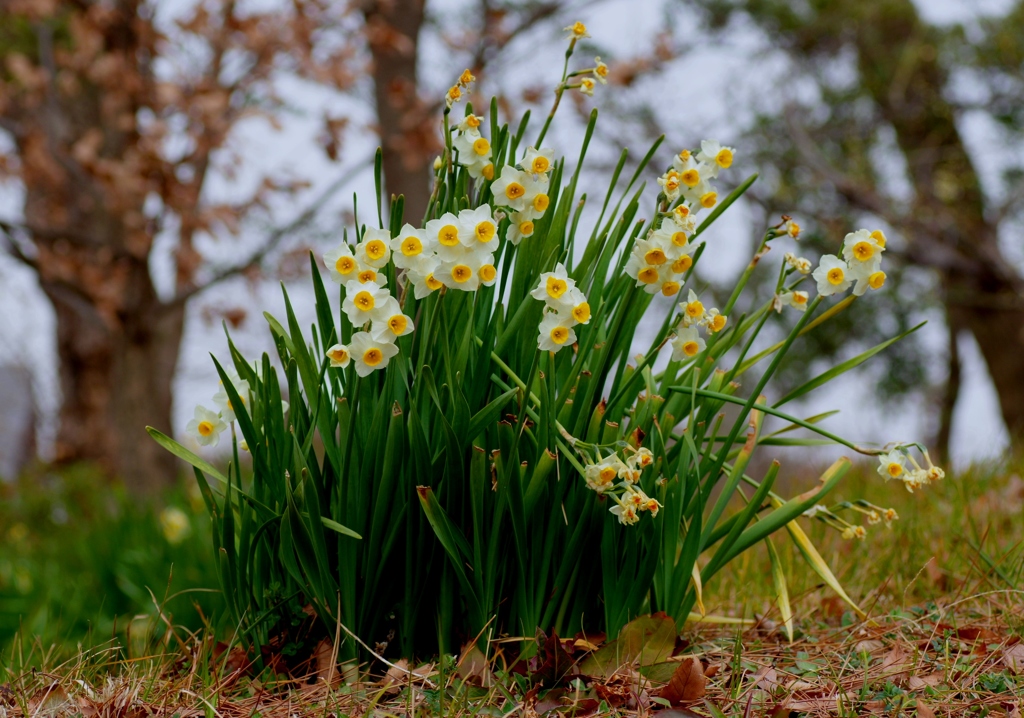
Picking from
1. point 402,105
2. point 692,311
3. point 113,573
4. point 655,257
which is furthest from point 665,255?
point 402,105

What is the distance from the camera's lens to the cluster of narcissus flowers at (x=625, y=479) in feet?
4.42

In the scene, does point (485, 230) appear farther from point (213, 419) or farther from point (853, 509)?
point (853, 509)

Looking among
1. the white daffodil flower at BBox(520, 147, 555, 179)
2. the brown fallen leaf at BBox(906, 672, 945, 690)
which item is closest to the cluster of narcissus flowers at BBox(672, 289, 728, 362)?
the white daffodil flower at BBox(520, 147, 555, 179)

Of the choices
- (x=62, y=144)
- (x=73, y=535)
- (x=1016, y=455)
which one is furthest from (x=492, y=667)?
(x=62, y=144)

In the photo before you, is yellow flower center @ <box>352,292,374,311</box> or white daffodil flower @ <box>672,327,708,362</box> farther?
white daffodil flower @ <box>672,327,708,362</box>

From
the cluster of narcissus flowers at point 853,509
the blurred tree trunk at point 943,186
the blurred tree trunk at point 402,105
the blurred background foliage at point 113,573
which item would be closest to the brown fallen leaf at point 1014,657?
the cluster of narcissus flowers at point 853,509

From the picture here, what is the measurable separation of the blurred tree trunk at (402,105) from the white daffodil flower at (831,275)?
3.32 m

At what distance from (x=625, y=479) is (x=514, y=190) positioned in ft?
1.70

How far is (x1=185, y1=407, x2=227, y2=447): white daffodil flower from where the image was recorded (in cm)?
169

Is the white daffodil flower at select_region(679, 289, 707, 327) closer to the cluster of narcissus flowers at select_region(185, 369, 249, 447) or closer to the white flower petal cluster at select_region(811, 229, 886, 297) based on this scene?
the white flower petal cluster at select_region(811, 229, 886, 297)

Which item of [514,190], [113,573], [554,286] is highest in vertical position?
[514,190]

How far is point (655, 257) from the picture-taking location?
4.79 feet

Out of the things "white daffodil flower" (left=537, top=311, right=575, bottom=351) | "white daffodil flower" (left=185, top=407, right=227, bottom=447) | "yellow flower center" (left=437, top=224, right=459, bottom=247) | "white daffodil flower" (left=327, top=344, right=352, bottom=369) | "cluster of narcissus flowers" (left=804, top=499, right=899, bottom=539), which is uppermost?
"yellow flower center" (left=437, top=224, right=459, bottom=247)

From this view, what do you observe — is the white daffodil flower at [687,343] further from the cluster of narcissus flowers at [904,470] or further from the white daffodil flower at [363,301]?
the white daffodil flower at [363,301]
